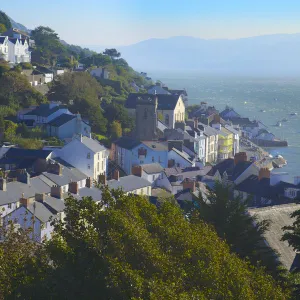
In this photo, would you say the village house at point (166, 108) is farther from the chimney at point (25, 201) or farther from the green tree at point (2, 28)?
the chimney at point (25, 201)

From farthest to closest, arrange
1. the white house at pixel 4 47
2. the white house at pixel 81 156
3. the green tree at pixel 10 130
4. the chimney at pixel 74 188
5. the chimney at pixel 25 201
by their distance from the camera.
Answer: the white house at pixel 4 47
the green tree at pixel 10 130
the white house at pixel 81 156
the chimney at pixel 74 188
the chimney at pixel 25 201

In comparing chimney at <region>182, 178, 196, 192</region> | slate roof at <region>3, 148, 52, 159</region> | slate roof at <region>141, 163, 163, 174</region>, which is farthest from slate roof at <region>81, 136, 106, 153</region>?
chimney at <region>182, 178, 196, 192</region>

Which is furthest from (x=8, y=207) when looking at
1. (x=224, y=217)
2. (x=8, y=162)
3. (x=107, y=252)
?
(x=107, y=252)

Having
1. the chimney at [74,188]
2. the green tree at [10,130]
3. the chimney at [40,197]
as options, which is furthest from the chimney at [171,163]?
the chimney at [40,197]

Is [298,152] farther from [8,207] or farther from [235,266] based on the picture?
[235,266]

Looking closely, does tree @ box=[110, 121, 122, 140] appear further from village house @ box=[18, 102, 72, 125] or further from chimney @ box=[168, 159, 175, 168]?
chimney @ box=[168, 159, 175, 168]

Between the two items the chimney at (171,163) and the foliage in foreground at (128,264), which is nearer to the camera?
the foliage in foreground at (128,264)
